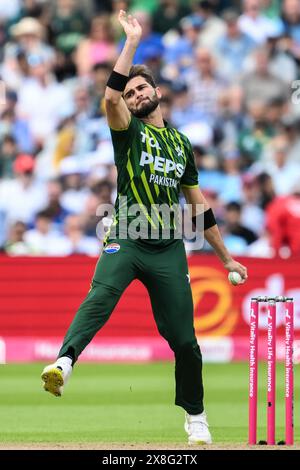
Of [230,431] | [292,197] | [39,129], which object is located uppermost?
[39,129]

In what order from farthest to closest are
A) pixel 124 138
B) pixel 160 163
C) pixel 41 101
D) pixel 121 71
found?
1. pixel 41 101
2. pixel 160 163
3. pixel 124 138
4. pixel 121 71

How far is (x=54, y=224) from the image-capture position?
15.1 meters

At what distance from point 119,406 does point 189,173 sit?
3.00 meters

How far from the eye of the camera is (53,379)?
21.3ft

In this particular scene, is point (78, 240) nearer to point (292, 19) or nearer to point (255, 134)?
point (255, 134)

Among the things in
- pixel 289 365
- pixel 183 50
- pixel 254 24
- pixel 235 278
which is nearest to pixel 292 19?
pixel 254 24

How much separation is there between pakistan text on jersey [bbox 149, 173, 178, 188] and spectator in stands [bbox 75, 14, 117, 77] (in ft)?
33.4

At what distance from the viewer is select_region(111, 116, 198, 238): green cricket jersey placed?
7039 mm

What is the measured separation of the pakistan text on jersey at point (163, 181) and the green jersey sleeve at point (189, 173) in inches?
8.9

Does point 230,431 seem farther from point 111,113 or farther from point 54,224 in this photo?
point 54,224

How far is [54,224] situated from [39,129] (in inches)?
83.3

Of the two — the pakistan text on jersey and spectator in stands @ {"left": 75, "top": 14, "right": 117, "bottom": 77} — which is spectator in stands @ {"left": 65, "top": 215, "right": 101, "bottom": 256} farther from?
the pakistan text on jersey

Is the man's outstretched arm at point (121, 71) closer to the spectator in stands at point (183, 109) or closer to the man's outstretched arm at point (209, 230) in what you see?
the man's outstretched arm at point (209, 230)

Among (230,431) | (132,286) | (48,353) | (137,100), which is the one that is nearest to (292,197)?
(132,286)
